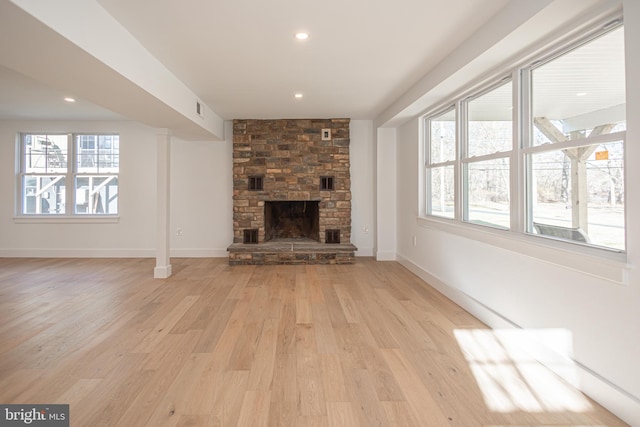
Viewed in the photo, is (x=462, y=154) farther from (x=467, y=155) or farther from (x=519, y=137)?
(x=519, y=137)

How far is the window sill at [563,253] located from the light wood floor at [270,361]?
71cm

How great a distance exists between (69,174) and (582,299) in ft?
24.5

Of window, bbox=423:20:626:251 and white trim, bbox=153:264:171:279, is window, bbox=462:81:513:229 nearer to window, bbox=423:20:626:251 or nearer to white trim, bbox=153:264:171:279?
window, bbox=423:20:626:251

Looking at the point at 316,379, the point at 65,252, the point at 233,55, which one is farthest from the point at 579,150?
the point at 65,252

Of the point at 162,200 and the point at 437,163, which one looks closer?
the point at 437,163

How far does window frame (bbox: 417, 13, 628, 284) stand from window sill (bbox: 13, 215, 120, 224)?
5.55 metres

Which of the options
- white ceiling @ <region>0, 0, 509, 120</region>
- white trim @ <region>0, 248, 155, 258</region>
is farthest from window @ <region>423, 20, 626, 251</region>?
white trim @ <region>0, 248, 155, 258</region>

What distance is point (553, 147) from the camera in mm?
2533

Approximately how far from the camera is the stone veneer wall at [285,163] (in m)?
6.21

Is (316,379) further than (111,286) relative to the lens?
No

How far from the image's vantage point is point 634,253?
1807 mm

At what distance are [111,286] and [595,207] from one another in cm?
491

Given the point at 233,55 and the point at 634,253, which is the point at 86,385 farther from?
the point at 634,253

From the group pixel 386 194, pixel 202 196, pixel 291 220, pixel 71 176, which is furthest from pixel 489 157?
pixel 71 176
